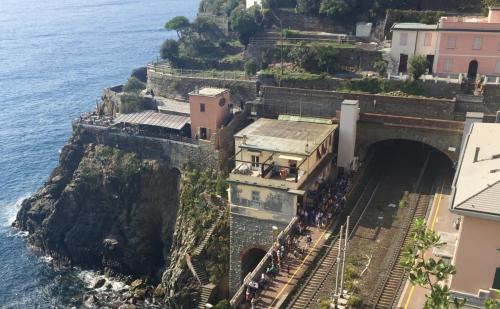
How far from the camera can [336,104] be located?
162 ft

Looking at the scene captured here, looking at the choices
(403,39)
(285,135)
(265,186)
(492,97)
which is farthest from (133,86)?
(492,97)

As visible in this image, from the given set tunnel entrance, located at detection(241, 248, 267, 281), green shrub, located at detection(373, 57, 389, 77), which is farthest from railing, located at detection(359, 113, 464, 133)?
tunnel entrance, located at detection(241, 248, 267, 281)

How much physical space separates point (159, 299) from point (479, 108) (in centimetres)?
3791

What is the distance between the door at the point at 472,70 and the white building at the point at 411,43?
4024 mm

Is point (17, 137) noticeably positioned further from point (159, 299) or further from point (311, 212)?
point (311, 212)

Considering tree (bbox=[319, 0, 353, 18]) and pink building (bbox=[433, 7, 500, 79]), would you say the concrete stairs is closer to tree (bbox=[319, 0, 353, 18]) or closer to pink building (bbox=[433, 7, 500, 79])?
pink building (bbox=[433, 7, 500, 79])

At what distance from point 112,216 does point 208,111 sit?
17.0 metres

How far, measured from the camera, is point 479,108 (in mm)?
47188

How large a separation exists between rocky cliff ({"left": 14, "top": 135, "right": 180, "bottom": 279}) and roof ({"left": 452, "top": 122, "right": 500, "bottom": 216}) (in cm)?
3339

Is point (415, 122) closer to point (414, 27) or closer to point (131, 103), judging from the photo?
point (414, 27)

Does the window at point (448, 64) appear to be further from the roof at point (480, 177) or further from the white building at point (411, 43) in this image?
the roof at point (480, 177)

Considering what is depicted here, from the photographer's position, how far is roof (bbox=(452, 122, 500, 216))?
73.5 ft

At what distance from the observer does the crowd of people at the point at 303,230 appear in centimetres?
2984

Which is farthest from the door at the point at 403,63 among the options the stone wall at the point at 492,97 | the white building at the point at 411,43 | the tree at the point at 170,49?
the tree at the point at 170,49
